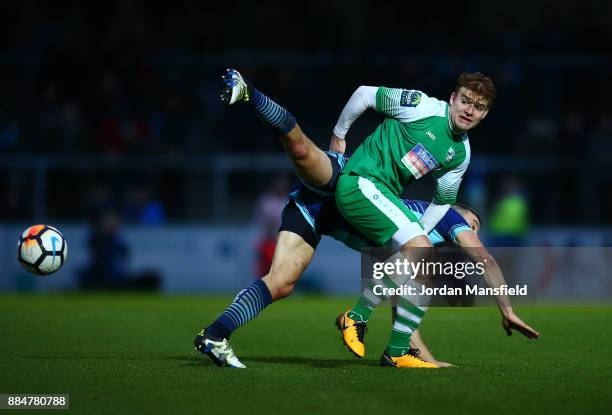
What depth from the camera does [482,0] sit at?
22.6 m

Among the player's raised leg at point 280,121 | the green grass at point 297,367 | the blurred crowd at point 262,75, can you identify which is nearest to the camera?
the green grass at point 297,367

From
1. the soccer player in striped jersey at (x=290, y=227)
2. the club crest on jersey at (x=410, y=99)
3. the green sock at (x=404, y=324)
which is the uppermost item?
the club crest on jersey at (x=410, y=99)

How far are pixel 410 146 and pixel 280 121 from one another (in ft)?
3.35

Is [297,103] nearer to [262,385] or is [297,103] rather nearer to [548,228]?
[548,228]

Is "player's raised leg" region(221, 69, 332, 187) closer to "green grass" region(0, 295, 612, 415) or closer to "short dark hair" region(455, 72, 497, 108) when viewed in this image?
"short dark hair" region(455, 72, 497, 108)

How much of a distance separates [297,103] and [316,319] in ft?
24.6

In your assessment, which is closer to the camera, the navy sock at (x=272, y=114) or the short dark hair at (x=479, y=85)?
the navy sock at (x=272, y=114)

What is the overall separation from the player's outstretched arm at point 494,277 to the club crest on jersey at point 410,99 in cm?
113

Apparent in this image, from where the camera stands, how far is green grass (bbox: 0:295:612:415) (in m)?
6.50

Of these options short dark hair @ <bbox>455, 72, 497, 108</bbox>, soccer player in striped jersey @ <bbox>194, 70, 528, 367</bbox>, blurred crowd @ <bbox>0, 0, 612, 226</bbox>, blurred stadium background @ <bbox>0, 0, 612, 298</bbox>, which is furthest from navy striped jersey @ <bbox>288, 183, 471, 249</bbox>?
blurred crowd @ <bbox>0, 0, 612, 226</bbox>

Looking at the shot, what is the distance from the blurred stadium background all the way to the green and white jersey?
10.5m

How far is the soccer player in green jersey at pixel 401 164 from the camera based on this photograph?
8016 mm

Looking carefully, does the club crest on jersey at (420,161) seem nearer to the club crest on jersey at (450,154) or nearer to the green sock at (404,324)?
the club crest on jersey at (450,154)

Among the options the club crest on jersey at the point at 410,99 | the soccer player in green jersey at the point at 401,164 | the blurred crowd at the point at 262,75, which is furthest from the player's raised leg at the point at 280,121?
the blurred crowd at the point at 262,75
